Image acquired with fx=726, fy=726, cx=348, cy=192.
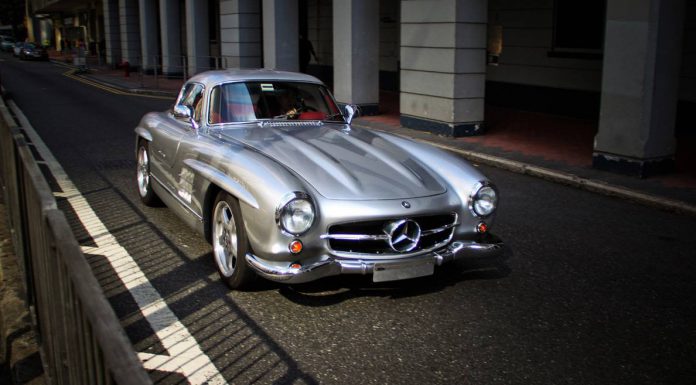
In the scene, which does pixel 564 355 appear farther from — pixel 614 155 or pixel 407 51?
pixel 407 51

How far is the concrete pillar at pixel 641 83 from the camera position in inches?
377

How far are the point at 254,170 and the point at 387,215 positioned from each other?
980 millimetres

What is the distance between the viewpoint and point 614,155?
33.3 ft

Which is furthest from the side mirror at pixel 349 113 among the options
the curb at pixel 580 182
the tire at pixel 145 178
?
the tire at pixel 145 178

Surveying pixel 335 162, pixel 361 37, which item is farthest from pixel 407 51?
pixel 335 162

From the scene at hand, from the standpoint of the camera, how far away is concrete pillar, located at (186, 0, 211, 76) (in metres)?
28.4

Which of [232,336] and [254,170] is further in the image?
[254,170]

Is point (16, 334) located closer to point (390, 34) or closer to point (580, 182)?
point (580, 182)

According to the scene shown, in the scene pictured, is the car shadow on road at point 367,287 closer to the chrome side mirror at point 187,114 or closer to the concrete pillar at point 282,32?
the chrome side mirror at point 187,114

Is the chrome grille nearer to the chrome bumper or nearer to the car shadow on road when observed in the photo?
the chrome bumper

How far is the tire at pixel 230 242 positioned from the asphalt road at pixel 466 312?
0.47ft

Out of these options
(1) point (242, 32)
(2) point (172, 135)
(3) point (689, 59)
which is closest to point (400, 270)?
(2) point (172, 135)

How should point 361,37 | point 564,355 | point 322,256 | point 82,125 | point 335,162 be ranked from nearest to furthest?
point 564,355
point 322,256
point 335,162
point 82,125
point 361,37

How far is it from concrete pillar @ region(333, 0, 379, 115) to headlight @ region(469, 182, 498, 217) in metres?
12.1
